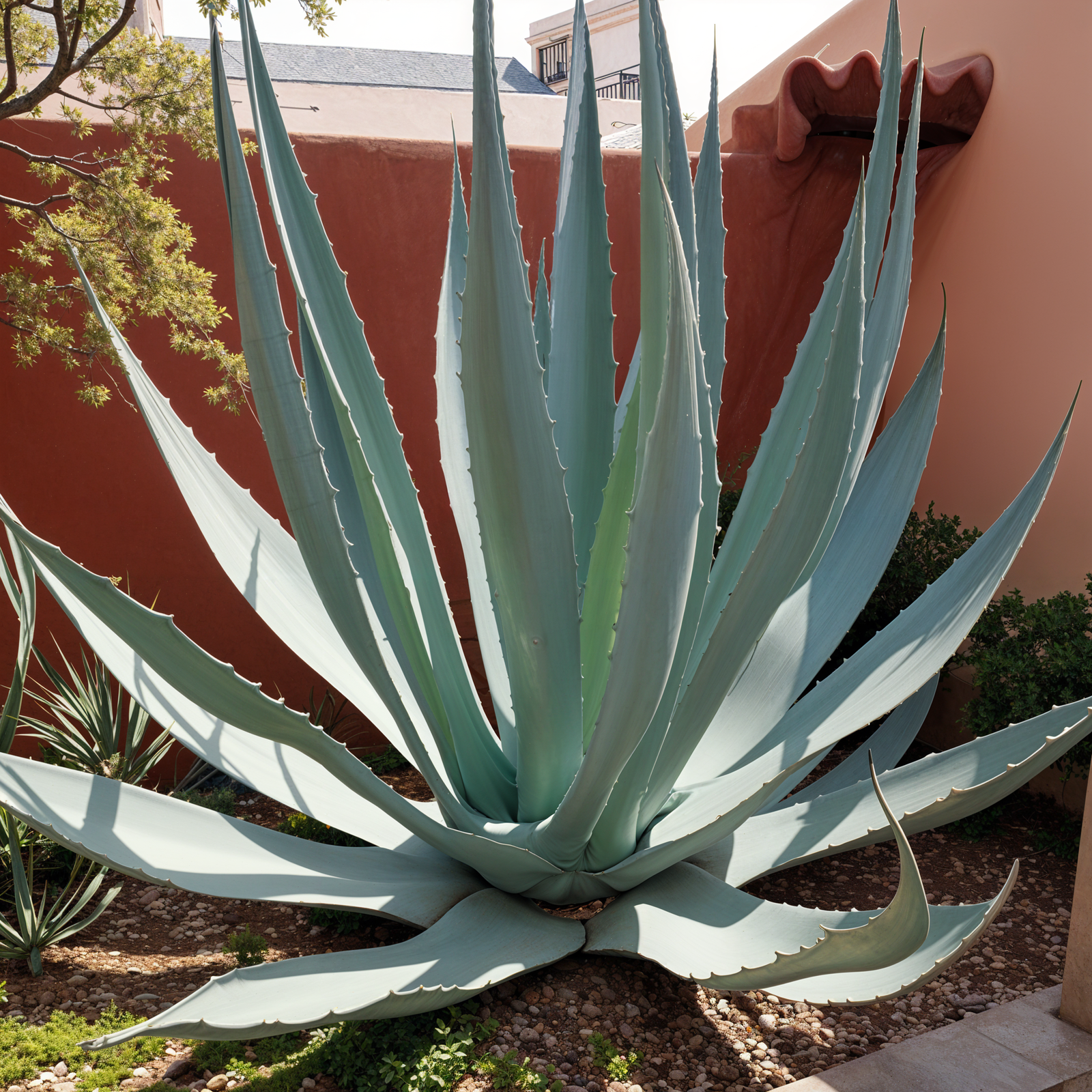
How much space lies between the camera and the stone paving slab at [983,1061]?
1399 millimetres

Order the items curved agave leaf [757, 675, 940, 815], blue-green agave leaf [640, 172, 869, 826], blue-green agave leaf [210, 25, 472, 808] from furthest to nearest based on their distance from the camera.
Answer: curved agave leaf [757, 675, 940, 815]
blue-green agave leaf [640, 172, 869, 826]
blue-green agave leaf [210, 25, 472, 808]

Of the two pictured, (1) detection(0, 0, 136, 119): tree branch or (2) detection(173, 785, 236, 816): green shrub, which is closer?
(1) detection(0, 0, 136, 119): tree branch

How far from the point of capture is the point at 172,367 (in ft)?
9.98

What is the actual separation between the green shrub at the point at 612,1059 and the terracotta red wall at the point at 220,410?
6.73 feet

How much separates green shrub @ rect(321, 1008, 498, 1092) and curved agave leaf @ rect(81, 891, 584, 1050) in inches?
6.4

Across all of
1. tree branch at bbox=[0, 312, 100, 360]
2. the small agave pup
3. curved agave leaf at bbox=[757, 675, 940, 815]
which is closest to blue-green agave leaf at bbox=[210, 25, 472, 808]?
the small agave pup

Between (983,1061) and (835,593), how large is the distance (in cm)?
85

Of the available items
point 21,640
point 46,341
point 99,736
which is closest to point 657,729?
point 21,640

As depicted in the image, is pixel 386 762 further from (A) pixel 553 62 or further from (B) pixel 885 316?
(A) pixel 553 62

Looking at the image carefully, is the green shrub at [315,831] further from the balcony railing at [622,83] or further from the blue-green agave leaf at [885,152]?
the balcony railing at [622,83]

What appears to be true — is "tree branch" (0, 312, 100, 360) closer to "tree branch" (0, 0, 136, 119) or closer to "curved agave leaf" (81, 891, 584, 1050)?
"tree branch" (0, 0, 136, 119)

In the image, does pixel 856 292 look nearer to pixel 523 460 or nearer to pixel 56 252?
pixel 523 460

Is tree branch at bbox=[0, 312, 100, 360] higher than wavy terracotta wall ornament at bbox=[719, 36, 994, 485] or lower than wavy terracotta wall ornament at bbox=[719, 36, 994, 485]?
lower

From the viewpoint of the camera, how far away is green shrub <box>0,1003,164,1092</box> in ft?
4.67
